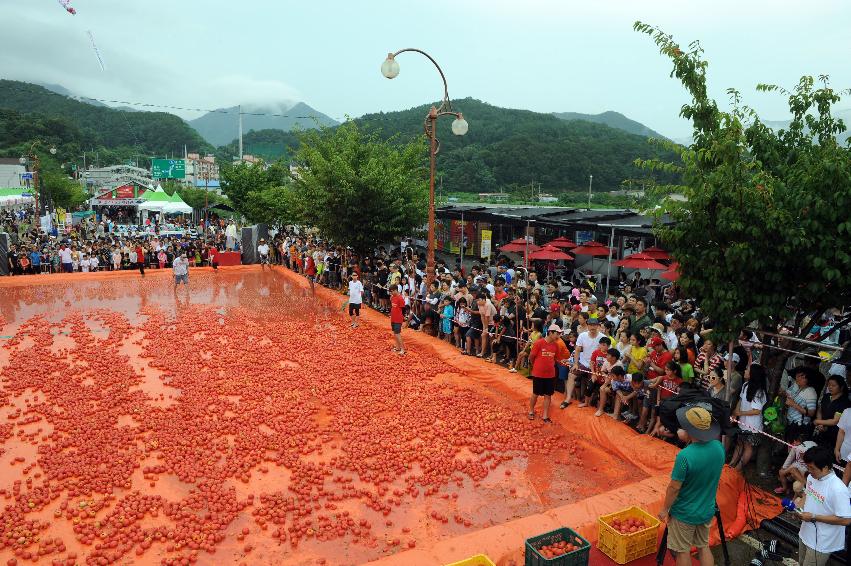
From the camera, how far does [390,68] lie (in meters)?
11.8

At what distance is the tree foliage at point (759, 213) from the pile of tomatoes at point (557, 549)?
3146mm

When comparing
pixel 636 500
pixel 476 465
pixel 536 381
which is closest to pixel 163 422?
pixel 476 465

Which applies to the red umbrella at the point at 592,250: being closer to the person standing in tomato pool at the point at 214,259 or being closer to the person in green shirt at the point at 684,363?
the person in green shirt at the point at 684,363

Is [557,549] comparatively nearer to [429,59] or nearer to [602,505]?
[602,505]

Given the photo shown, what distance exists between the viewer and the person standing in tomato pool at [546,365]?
8.64 m

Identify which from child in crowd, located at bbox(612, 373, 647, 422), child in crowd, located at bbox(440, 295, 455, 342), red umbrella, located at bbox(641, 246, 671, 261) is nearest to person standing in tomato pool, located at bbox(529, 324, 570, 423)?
child in crowd, located at bbox(612, 373, 647, 422)

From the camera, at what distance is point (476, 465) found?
24.8ft

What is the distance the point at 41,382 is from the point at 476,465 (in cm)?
823

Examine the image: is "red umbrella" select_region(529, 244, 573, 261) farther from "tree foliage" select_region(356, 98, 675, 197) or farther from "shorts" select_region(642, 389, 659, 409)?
"tree foliage" select_region(356, 98, 675, 197)

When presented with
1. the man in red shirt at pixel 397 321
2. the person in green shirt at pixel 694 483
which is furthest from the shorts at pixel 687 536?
the man in red shirt at pixel 397 321

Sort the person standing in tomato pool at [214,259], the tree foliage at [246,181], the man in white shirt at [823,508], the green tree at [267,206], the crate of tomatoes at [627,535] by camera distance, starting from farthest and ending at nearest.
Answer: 1. the tree foliage at [246,181]
2. the green tree at [267,206]
3. the person standing in tomato pool at [214,259]
4. the crate of tomatoes at [627,535]
5. the man in white shirt at [823,508]

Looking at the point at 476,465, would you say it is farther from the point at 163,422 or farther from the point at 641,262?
the point at 641,262

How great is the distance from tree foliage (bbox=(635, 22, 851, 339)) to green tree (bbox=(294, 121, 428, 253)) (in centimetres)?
1267

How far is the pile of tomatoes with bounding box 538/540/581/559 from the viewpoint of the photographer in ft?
16.5
